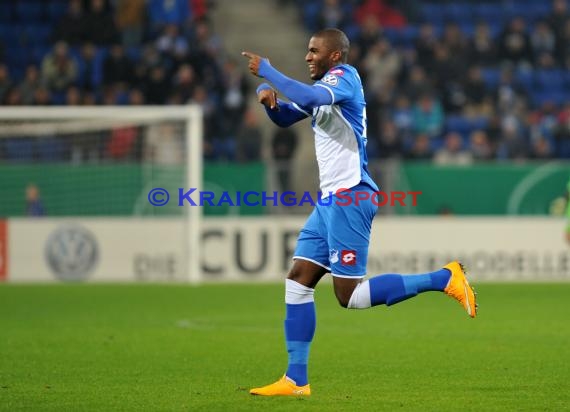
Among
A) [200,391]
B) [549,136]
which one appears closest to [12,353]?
[200,391]

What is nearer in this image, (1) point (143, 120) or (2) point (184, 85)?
(1) point (143, 120)

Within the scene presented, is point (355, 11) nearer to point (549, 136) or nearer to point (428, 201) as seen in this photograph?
point (549, 136)

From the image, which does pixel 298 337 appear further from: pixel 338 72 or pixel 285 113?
pixel 338 72

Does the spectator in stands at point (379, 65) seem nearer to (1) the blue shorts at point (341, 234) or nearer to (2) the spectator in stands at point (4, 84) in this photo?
(2) the spectator in stands at point (4, 84)

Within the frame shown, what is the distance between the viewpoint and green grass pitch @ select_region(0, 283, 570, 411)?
680 cm

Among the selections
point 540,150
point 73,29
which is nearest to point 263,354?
point 540,150

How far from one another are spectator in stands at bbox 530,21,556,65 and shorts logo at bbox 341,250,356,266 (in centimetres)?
1653

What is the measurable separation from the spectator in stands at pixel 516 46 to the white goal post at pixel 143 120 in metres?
7.18

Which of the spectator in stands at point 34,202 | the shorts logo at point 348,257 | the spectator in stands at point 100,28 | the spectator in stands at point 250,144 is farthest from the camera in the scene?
the spectator in stands at point 100,28

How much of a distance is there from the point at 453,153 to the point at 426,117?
1223mm

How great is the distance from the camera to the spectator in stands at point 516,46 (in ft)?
73.3

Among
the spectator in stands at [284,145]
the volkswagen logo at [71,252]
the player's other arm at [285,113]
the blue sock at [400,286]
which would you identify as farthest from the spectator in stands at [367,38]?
the blue sock at [400,286]

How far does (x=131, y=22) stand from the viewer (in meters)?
22.2

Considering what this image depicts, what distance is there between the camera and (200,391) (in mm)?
7129
